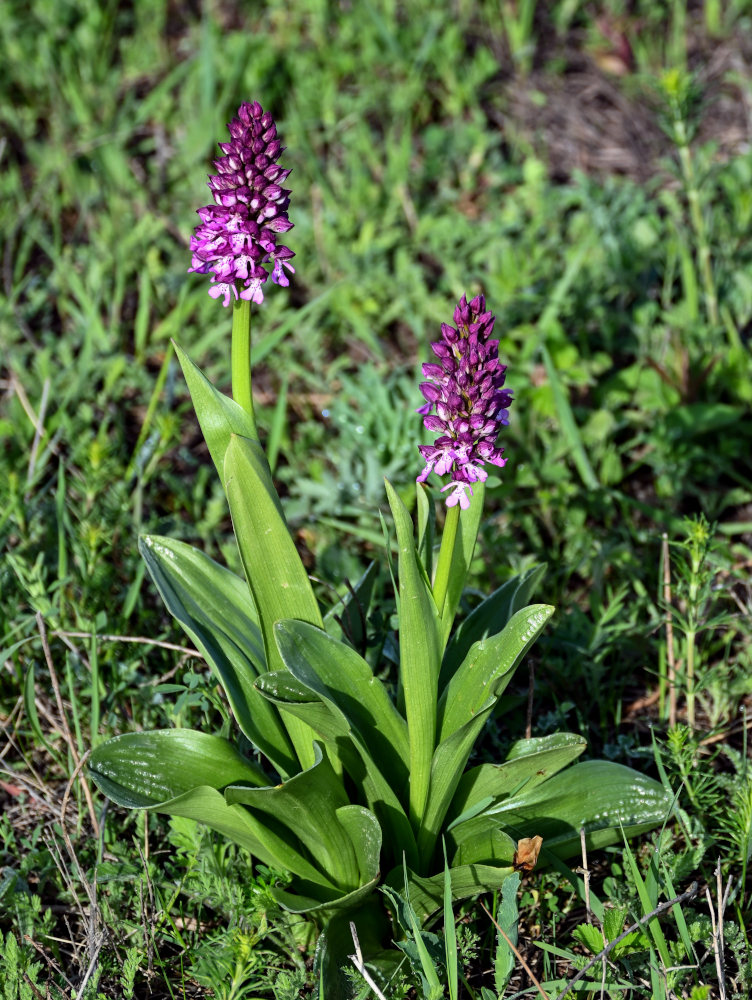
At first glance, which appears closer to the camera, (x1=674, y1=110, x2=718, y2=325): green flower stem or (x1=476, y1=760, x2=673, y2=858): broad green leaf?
(x1=476, y1=760, x2=673, y2=858): broad green leaf

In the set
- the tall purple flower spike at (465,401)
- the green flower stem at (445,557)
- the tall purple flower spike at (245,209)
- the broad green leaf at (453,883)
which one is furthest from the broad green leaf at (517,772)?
the tall purple flower spike at (245,209)

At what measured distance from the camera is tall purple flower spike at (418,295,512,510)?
6.09 ft

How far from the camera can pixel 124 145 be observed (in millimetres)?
5617

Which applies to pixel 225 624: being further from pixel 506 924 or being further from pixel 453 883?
pixel 506 924

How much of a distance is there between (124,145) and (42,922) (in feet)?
14.6

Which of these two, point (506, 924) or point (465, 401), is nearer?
point (465, 401)

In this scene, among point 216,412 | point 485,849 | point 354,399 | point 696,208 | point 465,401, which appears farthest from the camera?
point 354,399

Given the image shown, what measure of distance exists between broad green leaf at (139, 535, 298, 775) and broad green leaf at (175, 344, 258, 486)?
372mm

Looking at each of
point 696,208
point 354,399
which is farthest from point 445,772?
point 696,208

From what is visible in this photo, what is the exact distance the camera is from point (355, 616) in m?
2.66

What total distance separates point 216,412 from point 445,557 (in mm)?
572

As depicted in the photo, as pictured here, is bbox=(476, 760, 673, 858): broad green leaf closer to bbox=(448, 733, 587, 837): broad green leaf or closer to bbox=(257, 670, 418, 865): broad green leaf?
bbox=(448, 733, 587, 837): broad green leaf

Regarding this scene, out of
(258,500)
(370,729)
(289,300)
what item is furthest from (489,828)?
(289,300)

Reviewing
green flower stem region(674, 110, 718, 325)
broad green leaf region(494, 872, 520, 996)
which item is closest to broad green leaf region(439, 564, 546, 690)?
broad green leaf region(494, 872, 520, 996)
